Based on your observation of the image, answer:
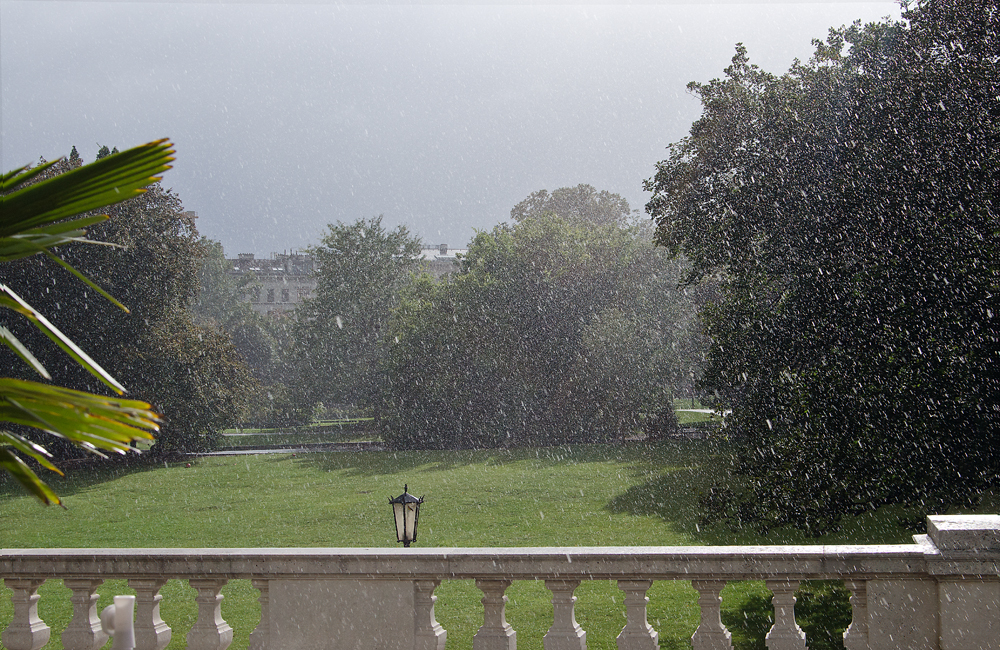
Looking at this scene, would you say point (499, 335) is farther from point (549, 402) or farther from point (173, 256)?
point (173, 256)

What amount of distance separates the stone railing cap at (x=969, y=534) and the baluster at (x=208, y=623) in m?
3.73

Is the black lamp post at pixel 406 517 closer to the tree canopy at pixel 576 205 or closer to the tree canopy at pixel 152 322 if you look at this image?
the tree canopy at pixel 152 322

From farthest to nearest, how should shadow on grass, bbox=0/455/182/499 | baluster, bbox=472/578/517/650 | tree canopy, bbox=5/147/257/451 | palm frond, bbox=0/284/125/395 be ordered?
tree canopy, bbox=5/147/257/451
shadow on grass, bbox=0/455/182/499
baluster, bbox=472/578/517/650
palm frond, bbox=0/284/125/395

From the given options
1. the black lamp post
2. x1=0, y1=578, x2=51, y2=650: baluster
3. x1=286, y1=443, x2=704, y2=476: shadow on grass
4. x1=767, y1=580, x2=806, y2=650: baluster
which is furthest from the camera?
x1=286, y1=443, x2=704, y2=476: shadow on grass

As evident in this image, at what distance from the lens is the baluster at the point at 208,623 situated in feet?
15.2

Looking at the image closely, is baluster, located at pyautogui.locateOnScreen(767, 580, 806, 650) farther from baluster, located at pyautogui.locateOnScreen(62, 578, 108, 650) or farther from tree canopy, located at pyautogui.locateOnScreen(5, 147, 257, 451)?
tree canopy, located at pyautogui.locateOnScreen(5, 147, 257, 451)

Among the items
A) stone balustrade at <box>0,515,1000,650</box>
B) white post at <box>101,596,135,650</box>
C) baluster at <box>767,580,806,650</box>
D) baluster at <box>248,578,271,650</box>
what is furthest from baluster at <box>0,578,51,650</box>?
baluster at <box>767,580,806,650</box>

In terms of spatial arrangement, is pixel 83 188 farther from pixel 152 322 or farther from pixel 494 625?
pixel 152 322

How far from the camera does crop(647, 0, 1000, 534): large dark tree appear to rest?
7.63 m

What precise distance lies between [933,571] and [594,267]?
1398 inches

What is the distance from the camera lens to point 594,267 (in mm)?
39219

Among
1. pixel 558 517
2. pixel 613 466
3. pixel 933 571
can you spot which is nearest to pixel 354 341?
pixel 613 466

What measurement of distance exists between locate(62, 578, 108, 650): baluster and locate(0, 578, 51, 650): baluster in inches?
5.7

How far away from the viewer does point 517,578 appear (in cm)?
447
